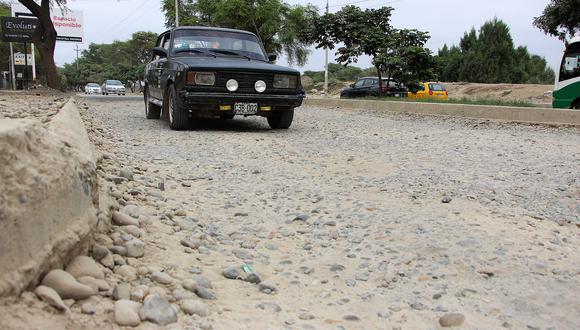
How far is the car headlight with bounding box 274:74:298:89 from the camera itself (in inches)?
300

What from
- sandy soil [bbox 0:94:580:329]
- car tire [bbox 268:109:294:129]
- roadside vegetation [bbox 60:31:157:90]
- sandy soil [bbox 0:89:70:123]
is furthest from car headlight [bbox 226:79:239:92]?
roadside vegetation [bbox 60:31:157:90]

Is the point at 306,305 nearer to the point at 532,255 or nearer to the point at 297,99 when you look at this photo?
the point at 532,255

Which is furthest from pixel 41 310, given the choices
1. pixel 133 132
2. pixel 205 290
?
pixel 133 132

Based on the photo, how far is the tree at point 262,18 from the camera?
30.3 m

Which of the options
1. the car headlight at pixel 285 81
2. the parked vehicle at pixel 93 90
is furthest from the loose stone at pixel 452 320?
the parked vehicle at pixel 93 90

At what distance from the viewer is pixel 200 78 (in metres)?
7.11

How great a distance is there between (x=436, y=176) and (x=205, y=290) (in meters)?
2.93

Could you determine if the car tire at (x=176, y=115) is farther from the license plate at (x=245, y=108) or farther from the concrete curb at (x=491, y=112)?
the concrete curb at (x=491, y=112)

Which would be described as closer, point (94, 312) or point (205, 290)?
point (94, 312)

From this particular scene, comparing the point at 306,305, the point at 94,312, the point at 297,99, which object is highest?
the point at 297,99

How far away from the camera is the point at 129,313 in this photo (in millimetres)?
1997

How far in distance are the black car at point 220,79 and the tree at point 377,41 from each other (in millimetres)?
10530

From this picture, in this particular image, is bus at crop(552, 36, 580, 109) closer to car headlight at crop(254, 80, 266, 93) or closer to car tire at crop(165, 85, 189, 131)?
car headlight at crop(254, 80, 266, 93)

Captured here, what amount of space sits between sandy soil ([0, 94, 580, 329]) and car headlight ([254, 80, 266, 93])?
161 cm
